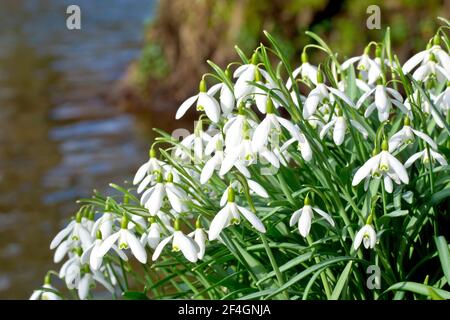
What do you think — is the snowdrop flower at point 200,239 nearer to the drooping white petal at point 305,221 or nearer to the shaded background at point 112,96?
the drooping white petal at point 305,221

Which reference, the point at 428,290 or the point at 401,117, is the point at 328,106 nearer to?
the point at 401,117

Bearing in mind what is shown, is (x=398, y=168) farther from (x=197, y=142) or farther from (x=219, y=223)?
(x=197, y=142)

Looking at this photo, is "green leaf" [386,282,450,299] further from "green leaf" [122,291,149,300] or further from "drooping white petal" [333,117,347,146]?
"green leaf" [122,291,149,300]

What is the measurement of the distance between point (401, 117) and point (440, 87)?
0.30 metres

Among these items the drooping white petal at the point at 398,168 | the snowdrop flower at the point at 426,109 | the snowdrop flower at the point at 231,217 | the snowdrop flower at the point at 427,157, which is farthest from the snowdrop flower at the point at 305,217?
the snowdrop flower at the point at 426,109

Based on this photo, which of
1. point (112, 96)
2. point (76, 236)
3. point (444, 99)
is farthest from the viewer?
point (112, 96)

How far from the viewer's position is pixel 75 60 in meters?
10.9

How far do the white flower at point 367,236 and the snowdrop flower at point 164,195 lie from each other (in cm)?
47

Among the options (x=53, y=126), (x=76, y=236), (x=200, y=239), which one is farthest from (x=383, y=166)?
(x=53, y=126)

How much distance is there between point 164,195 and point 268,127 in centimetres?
37

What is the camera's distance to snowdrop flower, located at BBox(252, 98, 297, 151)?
208cm

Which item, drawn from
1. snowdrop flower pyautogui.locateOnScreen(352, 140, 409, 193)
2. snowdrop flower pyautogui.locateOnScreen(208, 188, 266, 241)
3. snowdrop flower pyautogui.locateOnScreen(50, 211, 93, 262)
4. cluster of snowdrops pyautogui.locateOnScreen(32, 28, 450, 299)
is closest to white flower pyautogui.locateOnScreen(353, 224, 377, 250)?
cluster of snowdrops pyautogui.locateOnScreen(32, 28, 450, 299)

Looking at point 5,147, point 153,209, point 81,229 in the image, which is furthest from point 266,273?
point 5,147

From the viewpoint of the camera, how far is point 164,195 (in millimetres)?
2285
